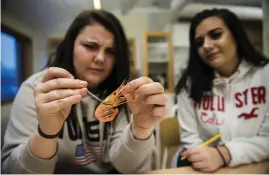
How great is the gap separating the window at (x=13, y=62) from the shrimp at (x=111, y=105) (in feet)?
0.61

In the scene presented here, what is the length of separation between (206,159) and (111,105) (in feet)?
0.80

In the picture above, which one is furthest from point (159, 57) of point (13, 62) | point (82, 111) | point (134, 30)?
point (13, 62)

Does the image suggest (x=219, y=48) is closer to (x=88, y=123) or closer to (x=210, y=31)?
(x=210, y=31)

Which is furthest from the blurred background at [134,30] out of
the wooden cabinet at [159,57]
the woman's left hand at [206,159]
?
the woman's left hand at [206,159]

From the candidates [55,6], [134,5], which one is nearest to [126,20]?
[134,5]

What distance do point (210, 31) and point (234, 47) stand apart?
0.07 meters

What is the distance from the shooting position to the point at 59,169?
0.50 m

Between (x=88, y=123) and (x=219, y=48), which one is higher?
(x=219, y=48)

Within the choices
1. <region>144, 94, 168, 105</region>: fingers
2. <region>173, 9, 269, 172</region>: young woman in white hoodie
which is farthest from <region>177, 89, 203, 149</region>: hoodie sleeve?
<region>144, 94, 168, 105</region>: fingers

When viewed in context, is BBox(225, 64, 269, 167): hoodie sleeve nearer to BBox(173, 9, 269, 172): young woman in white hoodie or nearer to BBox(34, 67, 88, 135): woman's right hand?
BBox(173, 9, 269, 172): young woman in white hoodie

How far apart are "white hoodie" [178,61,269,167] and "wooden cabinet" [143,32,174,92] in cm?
6

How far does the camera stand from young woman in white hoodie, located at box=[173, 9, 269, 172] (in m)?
0.46

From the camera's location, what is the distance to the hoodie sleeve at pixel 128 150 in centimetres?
47

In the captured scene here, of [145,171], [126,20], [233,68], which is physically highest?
[126,20]
